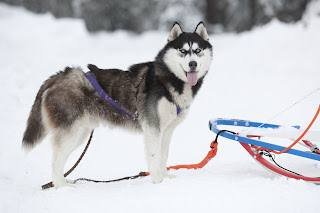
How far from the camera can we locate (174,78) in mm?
4078

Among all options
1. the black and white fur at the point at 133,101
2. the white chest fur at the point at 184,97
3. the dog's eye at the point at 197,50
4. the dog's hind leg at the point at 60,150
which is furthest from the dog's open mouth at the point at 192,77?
the dog's hind leg at the point at 60,150

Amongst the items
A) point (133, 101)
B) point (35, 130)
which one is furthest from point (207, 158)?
point (35, 130)

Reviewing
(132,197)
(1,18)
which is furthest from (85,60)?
(132,197)

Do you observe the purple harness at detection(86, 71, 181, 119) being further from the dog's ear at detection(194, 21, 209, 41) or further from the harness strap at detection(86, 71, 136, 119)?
the dog's ear at detection(194, 21, 209, 41)

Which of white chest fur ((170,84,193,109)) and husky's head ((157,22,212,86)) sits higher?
husky's head ((157,22,212,86))

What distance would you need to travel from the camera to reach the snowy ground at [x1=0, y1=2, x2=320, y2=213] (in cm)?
337

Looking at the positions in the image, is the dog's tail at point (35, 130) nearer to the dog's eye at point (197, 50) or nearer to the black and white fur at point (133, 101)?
the black and white fur at point (133, 101)

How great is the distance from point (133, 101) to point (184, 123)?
3.43 m

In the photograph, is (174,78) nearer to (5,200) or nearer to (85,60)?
(5,200)

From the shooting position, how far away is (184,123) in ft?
24.5

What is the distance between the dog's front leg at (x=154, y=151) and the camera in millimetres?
4059

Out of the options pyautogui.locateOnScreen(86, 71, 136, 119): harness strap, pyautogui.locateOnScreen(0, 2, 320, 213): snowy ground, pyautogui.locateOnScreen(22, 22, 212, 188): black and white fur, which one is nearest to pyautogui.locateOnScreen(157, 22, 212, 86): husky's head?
pyautogui.locateOnScreen(22, 22, 212, 188): black and white fur

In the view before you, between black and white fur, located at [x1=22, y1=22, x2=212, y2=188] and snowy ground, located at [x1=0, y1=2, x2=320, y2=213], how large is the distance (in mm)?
395

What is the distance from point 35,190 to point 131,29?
1237cm
